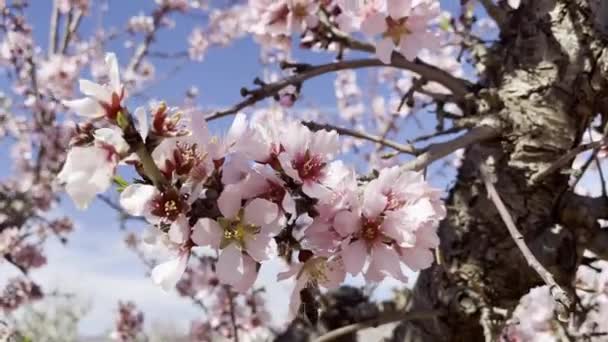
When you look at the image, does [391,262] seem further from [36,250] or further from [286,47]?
[36,250]

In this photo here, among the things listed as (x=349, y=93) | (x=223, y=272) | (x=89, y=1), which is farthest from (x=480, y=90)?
(x=349, y=93)

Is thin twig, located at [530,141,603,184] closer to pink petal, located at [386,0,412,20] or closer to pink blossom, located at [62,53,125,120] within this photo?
pink petal, located at [386,0,412,20]

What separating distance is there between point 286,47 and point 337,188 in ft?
4.85

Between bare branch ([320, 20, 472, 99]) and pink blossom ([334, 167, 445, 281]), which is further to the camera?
bare branch ([320, 20, 472, 99])

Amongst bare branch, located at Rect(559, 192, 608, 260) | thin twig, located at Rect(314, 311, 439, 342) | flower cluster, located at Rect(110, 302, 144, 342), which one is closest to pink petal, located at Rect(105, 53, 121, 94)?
thin twig, located at Rect(314, 311, 439, 342)

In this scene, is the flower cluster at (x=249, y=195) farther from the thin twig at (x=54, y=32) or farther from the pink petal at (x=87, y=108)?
the thin twig at (x=54, y=32)

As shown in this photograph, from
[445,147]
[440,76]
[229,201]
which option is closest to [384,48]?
[445,147]

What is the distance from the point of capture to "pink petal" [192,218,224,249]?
906 millimetres

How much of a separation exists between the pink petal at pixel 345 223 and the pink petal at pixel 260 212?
98mm

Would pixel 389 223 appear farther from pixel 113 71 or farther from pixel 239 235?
pixel 113 71

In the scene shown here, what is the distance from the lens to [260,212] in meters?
0.93

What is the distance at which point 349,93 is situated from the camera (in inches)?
296

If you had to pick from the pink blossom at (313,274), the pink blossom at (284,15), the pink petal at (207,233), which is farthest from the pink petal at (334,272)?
the pink blossom at (284,15)

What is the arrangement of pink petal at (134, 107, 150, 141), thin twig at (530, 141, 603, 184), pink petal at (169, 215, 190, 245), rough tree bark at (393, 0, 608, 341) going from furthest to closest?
rough tree bark at (393, 0, 608, 341) → thin twig at (530, 141, 603, 184) → pink petal at (169, 215, 190, 245) → pink petal at (134, 107, 150, 141)
